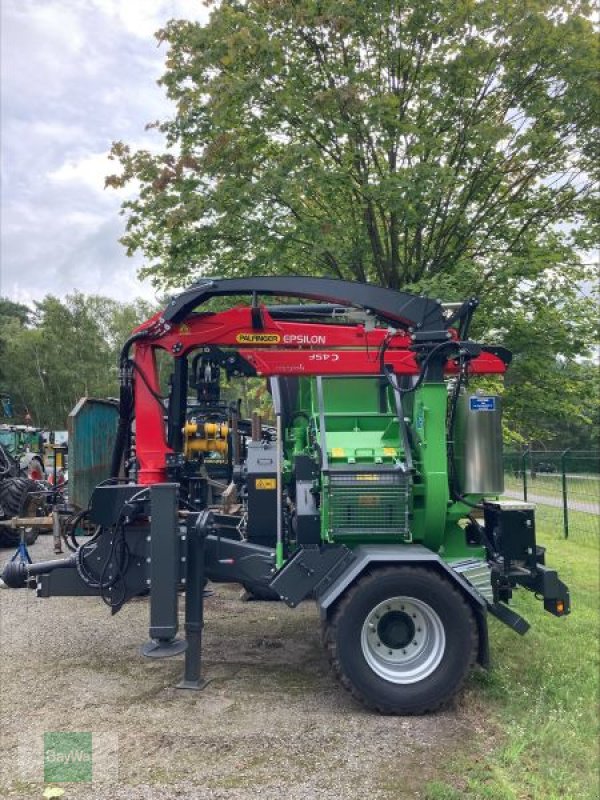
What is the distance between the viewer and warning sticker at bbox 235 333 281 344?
5.68 metres

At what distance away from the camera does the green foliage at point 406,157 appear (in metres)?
8.03

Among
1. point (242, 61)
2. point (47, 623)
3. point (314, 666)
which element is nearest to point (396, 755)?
point (314, 666)

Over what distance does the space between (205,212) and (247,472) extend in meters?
4.27

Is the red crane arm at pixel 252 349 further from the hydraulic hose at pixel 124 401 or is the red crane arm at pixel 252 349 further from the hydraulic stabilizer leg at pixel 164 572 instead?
the hydraulic stabilizer leg at pixel 164 572

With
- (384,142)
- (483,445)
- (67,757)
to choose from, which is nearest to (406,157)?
(384,142)

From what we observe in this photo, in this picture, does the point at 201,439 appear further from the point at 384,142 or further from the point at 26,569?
the point at 384,142

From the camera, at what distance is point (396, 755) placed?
4.11m

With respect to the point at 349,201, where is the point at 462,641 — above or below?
below

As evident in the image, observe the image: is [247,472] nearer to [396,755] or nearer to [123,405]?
[123,405]

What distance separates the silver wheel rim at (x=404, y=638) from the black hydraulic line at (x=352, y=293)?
6.76 ft

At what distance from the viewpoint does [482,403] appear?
17.1ft

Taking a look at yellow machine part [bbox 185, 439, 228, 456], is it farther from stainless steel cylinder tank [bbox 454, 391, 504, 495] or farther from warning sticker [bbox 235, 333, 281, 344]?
stainless steel cylinder tank [bbox 454, 391, 504, 495]

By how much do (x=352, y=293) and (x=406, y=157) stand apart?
152 inches

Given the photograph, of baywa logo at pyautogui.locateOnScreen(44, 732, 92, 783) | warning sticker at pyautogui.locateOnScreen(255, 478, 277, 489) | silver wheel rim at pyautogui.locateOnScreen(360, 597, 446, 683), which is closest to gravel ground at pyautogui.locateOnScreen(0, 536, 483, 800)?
baywa logo at pyautogui.locateOnScreen(44, 732, 92, 783)
